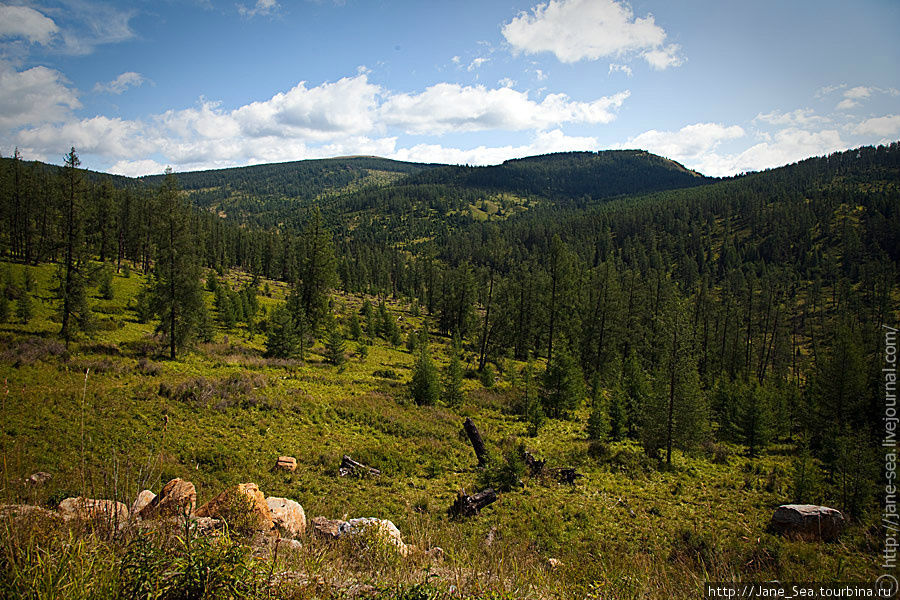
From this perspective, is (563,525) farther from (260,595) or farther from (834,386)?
(834,386)

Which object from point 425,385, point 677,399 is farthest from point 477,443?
point 677,399

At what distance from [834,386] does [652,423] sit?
759 inches

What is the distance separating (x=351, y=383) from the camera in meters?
27.4

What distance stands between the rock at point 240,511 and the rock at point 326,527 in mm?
1006

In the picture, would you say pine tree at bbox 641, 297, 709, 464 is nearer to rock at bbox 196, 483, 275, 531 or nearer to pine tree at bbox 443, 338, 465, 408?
pine tree at bbox 443, 338, 465, 408

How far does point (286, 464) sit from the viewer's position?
1366 cm

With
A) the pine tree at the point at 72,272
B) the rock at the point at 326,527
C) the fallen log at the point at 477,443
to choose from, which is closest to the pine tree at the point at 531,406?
the fallen log at the point at 477,443

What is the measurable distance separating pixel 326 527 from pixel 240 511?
100 inches

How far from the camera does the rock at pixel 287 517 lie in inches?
→ 280

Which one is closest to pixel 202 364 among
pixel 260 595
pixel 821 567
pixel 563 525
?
pixel 563 525

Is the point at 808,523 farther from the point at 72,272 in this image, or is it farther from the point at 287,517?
the point at 72,272

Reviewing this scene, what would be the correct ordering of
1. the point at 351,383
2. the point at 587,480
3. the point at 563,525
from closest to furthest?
the point at 563,525 < the point at 587,480 < the point at 351,383

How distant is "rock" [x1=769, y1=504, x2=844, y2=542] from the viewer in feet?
35.2

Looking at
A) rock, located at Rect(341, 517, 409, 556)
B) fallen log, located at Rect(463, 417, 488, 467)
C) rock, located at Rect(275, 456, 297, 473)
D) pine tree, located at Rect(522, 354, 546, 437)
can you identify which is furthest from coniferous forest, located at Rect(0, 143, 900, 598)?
fallen log, located at Rect(463, 417, 488, 467)
